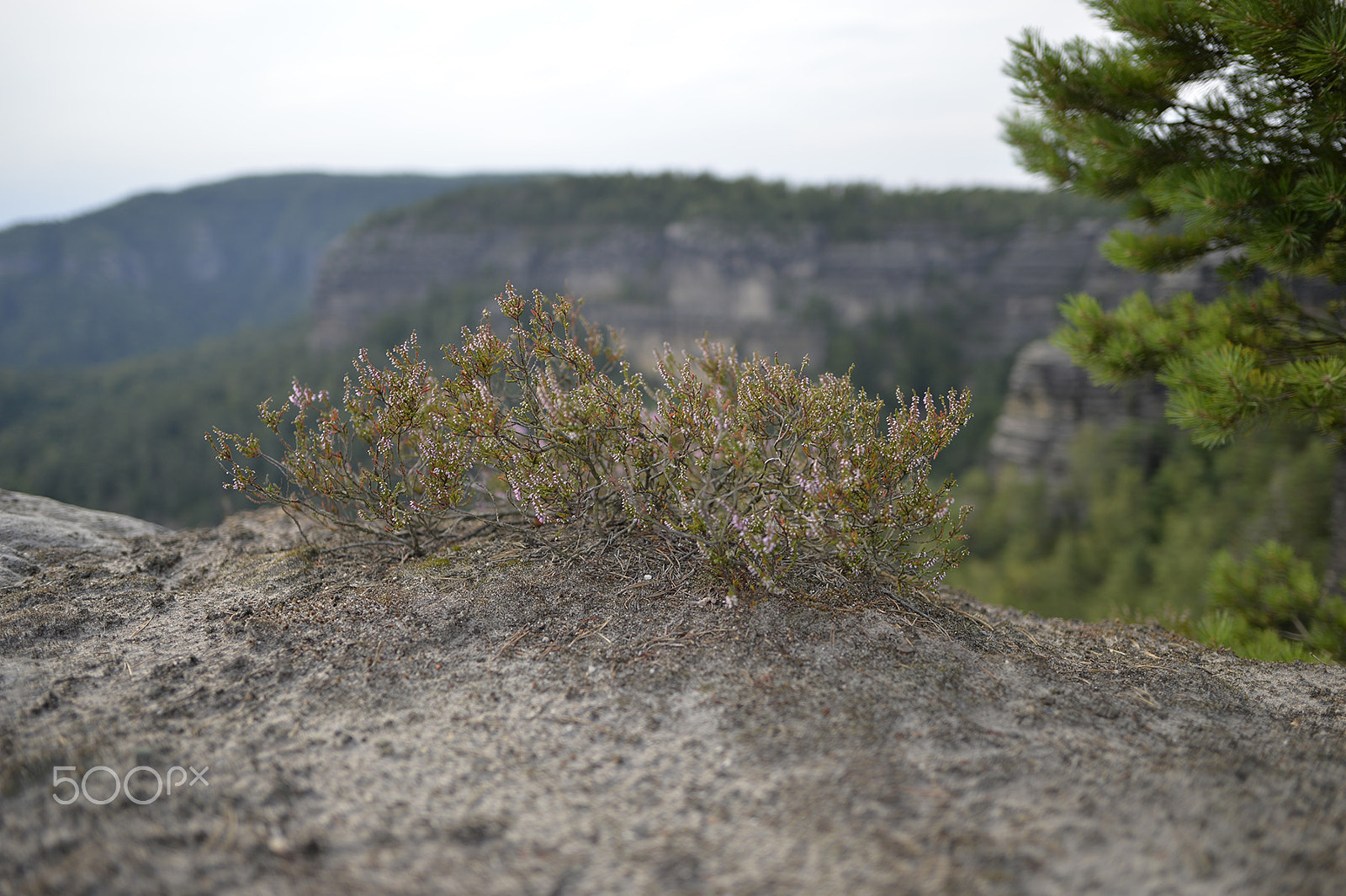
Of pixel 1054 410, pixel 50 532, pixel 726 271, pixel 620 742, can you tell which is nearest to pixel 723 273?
pixel 726 271

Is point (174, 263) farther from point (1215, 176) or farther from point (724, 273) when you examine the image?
point (1215, 176)

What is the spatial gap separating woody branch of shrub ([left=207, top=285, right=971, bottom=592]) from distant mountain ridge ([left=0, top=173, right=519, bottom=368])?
109 meters

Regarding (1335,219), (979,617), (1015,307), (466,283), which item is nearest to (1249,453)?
(1335,219)

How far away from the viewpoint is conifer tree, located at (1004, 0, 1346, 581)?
3561mm

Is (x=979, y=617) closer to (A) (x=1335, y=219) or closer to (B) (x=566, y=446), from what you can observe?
(B) (x=566, y=446)

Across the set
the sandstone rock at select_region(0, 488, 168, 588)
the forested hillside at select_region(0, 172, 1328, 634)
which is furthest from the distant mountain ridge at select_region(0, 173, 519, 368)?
the sandstone rock at select_region(0, 488, 168, 588)

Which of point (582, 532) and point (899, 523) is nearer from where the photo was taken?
point (899, 523)

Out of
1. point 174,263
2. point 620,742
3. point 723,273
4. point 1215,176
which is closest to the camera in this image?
point 620,742

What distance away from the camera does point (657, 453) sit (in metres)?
3.24

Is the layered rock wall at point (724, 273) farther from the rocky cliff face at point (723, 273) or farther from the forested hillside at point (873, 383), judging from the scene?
the forested hillside at point (873, 383)

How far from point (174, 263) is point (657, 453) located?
16474 centimetres

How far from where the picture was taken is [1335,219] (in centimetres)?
383

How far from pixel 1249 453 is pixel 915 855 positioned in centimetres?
2869

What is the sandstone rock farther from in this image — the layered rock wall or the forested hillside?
the layered rock wall
